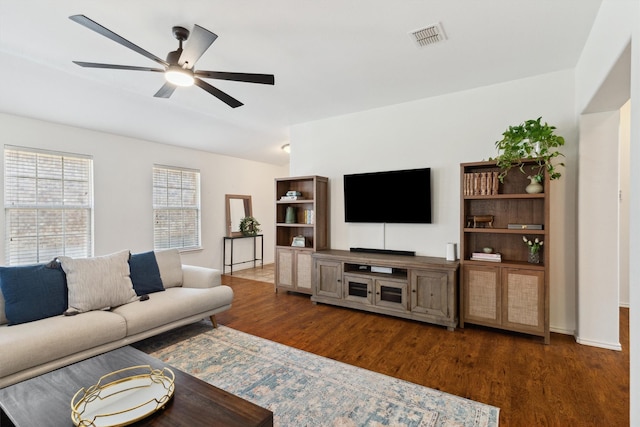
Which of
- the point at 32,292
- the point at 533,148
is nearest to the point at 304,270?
the point at 32,292

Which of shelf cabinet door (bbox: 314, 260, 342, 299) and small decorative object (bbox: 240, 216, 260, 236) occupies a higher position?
small decorative object (bbox: 240, 216, 260, 236)

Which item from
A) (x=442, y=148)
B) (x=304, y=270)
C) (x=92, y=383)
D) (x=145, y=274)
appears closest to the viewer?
(x=92, y=383)

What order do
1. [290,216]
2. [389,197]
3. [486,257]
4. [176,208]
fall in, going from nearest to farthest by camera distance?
[486,257], [389,197], [290,216], [176,208]

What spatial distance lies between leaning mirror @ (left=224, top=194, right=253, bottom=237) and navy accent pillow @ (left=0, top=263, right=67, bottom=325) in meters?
4.03

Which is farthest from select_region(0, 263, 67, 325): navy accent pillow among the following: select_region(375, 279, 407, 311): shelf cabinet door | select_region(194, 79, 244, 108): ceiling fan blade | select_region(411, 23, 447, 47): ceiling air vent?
select_region(411, 23, 447, 47): ceiling air vent

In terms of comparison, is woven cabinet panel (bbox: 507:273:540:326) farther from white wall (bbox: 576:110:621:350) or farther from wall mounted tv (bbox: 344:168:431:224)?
wall mounted tv (bbox: 344:168:431:224)

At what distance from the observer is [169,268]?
349cm

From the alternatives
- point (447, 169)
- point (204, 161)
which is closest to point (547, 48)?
point (447, 169)

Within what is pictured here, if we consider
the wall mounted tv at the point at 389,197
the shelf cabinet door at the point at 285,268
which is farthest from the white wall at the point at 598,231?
the shelf cabinet door at the point at 285,268

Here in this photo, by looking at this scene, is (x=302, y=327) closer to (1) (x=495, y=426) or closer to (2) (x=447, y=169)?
(1) (x=495, y=426)

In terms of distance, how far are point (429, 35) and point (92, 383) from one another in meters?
3.38

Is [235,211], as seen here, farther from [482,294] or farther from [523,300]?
[523,300]

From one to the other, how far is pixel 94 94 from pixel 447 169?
4535 mm

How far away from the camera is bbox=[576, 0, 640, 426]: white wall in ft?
4.63
